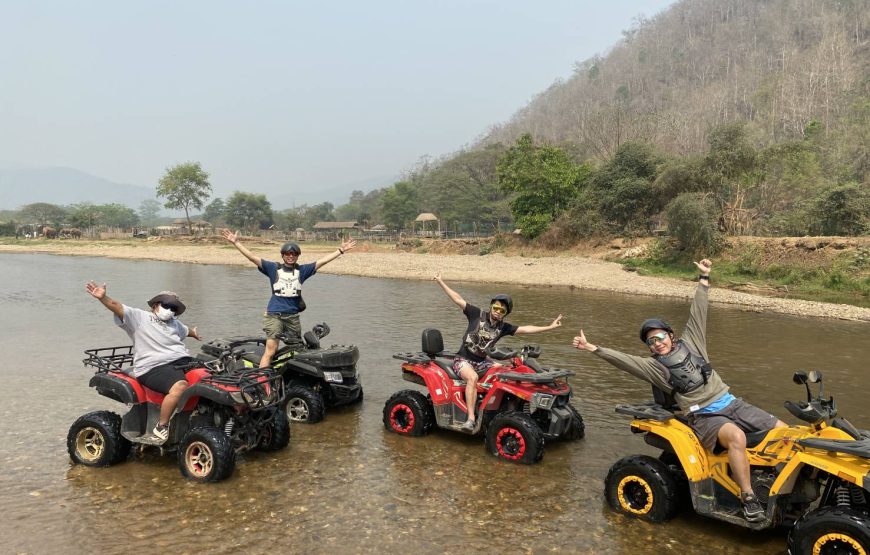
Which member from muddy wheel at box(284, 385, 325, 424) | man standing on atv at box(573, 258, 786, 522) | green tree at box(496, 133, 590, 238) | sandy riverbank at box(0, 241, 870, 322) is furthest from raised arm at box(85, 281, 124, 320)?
green tree at box(496, 133, 590, 238)

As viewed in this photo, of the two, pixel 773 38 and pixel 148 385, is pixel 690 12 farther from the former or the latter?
pixel 148 385

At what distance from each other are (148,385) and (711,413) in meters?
5.29

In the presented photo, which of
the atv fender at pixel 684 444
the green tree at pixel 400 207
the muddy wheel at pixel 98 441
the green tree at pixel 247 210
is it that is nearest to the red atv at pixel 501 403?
the atv fender at pixel 684 444

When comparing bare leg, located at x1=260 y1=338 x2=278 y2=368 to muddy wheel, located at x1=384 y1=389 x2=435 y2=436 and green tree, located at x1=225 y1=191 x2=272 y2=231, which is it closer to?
muddy wheel, located at x1=384 y1=389 x2=435 y2=436

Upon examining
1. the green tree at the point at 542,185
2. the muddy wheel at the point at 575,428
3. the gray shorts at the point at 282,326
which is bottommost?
the muddy wheel at the point at 575,428

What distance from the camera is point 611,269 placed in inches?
1211

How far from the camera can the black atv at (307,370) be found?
736cm

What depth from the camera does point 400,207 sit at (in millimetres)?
82938

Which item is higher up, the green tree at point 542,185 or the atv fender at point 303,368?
the green tree at point 542,185

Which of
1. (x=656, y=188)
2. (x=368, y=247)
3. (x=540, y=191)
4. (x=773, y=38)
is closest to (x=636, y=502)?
(x=656, y=188)

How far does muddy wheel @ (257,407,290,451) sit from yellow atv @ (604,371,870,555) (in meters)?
3.54

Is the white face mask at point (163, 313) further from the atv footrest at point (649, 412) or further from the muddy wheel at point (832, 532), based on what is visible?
the muddy wheel at point (832, 532)

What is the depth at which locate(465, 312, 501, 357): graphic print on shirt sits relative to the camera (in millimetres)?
6695

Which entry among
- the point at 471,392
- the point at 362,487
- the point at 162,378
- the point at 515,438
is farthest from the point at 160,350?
the point at 515,438
